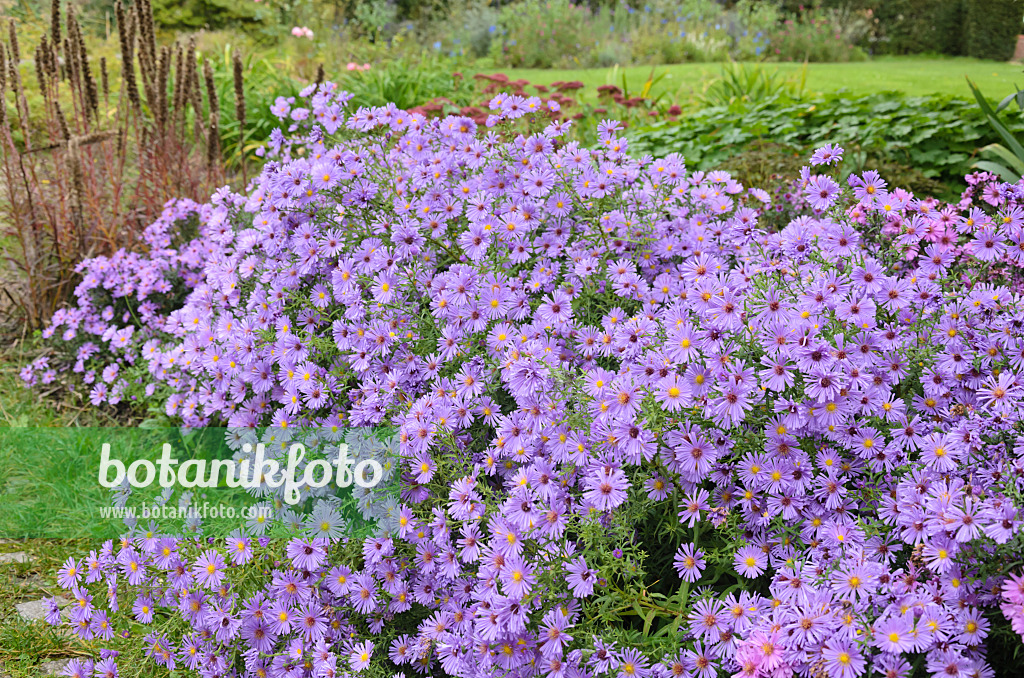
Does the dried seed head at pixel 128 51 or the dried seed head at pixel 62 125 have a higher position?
the dried seed head at pixel 128 51

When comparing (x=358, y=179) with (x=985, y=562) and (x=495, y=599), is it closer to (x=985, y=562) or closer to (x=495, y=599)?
(x=495, y=599)

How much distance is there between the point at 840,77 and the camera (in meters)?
8.12

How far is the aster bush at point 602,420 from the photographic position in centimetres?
132

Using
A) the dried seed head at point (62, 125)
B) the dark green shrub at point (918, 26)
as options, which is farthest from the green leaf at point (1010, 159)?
the dark green shrub at point (918, 26)

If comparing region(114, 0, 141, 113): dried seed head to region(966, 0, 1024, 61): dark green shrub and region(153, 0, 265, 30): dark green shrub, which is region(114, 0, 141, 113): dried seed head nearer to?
region(153, 0, 265, 30): dark green shrub

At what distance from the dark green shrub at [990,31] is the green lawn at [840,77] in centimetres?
232

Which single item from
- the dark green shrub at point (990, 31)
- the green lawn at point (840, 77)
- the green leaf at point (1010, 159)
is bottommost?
the green leaf at point (1010, 159)

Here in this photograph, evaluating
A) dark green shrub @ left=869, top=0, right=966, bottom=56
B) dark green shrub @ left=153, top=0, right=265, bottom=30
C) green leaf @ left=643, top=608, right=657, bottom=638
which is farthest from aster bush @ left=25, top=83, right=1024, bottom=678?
dark green shrub @ left=869, top=0, right=966, bottom=56

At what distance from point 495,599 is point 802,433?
2.14 feet

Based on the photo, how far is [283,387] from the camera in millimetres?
2156

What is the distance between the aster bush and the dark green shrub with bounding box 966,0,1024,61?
1225cm

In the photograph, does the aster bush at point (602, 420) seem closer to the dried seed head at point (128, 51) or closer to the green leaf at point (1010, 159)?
the green leaf at point (1010, 159)

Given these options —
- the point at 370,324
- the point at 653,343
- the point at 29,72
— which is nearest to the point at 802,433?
the point at 653,343

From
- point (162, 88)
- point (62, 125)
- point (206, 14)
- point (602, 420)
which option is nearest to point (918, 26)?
point (206, 14)
